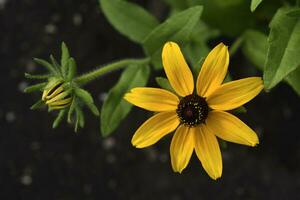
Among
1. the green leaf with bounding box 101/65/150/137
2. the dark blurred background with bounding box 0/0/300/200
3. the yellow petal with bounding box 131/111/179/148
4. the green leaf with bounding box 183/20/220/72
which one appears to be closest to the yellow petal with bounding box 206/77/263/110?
the yellow petal with bounding box 131/111/179/148

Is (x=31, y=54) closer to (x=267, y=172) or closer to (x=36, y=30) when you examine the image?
(x=36, y=30)

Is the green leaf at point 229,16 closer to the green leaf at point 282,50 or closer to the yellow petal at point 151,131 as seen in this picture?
the green leaf at point 282,50

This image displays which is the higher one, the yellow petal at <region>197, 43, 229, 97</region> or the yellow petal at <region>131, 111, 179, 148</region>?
the yellow petal at <region>197, 43, 229, 97</region>

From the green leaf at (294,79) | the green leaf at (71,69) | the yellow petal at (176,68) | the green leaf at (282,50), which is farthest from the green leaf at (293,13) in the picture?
the green leaf at (71,69)

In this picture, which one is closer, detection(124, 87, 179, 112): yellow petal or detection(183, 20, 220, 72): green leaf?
detection(124, 87, 179, 112): yellow petal

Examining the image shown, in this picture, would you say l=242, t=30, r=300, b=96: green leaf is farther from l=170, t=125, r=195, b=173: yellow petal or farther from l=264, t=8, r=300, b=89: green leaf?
l=170, t=125, r=195, b=173: yellow petal

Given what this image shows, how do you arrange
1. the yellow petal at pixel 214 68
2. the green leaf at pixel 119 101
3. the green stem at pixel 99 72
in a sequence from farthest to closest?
the green leaf at pixel 119 101 → the green stem at pixel 99 72 → the yellow petal at pixel 214 68

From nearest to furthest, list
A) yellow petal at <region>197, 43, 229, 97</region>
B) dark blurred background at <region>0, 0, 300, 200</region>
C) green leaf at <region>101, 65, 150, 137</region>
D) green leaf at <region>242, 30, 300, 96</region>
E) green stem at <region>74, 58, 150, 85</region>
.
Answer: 1. yellow petal at <region>197, 43, 229, 97</region>
2. green stem at <region>74, 58, 150, 85</region>
3. green leaf at <region>101, 65, 150, 137</region>
4. green leaf at <region>242, 30, 300, 96</region>
5. dark blurred background at <region>0, 0, 300, 200</region>
